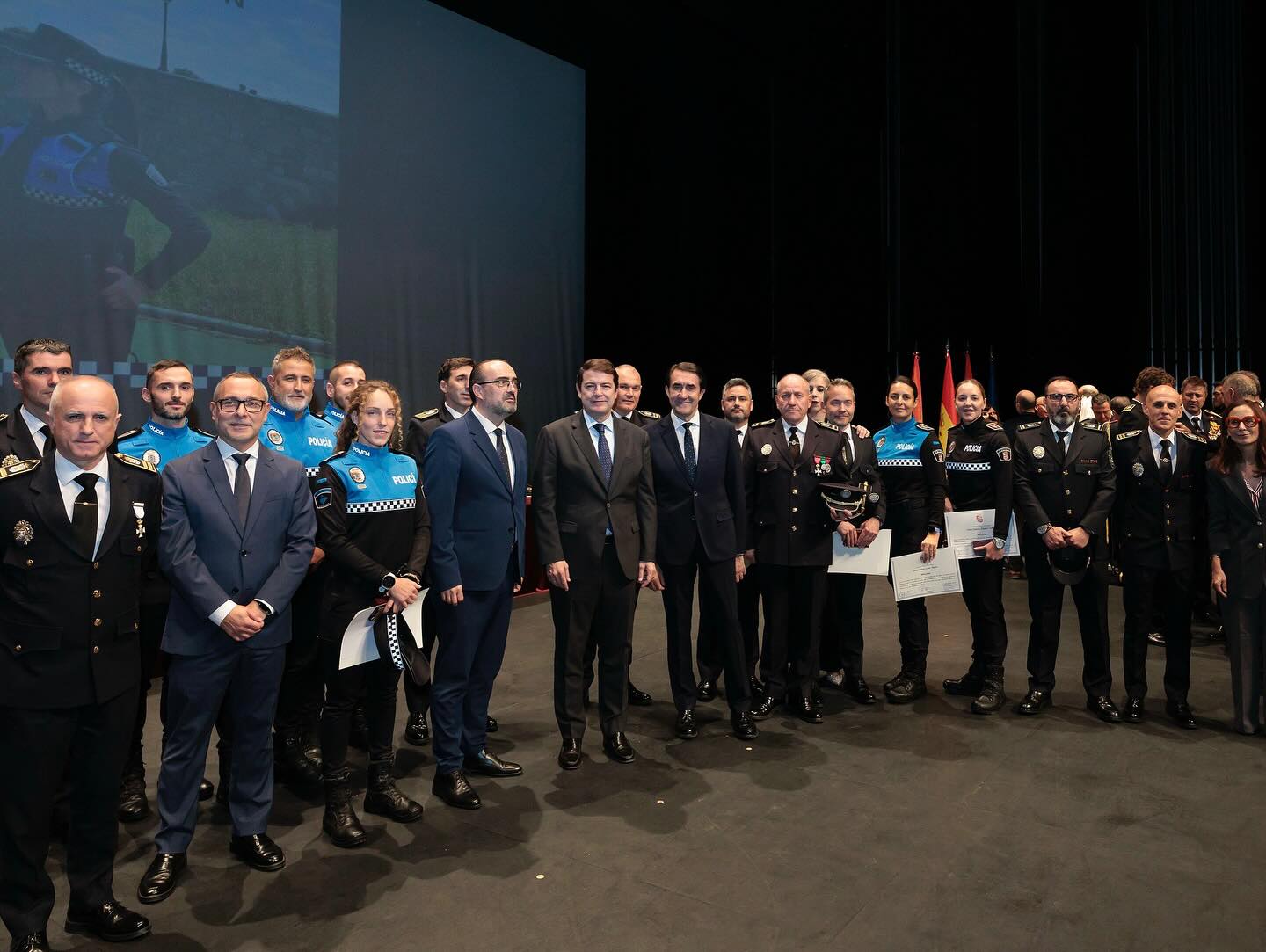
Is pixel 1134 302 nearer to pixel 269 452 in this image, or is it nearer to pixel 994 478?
pixel 994 478

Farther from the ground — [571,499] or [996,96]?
[996,96]

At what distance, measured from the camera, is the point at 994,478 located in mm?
4234

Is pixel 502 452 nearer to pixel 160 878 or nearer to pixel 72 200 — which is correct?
pixel 160 878

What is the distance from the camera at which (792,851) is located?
9.25ft

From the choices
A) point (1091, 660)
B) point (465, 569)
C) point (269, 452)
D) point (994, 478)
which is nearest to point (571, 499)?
point (465, 569)

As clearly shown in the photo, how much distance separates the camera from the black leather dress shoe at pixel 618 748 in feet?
11.8

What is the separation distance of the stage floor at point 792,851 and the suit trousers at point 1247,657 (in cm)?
12

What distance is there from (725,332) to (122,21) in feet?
19.1

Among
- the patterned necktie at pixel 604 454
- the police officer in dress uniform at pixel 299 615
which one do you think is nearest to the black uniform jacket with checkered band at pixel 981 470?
the patterned necktie at pixel 604 454

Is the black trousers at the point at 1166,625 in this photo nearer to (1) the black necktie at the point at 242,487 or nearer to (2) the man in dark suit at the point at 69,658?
(1) the black necktie at the point at 242,487

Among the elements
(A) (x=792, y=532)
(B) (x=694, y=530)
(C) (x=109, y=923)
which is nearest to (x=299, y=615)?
(C) (x=109, y=923)

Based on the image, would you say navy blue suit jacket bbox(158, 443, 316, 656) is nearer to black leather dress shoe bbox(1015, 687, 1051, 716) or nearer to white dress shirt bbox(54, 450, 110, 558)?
white dress shirt bbox(54, 450, 110, 558)

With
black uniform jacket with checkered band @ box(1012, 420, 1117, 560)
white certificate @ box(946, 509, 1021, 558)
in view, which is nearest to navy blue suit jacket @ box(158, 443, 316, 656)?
white certificate @ box(946, 509, 1021, 558)

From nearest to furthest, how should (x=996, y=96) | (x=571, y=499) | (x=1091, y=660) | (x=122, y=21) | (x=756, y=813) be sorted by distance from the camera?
(x=756, y=813) → (x=571, y=499) → (x=1091, y=660) → (x=122, y=21) → (x=996, y=96)
